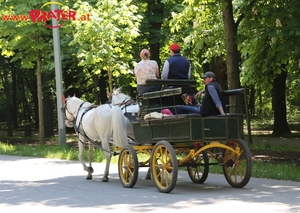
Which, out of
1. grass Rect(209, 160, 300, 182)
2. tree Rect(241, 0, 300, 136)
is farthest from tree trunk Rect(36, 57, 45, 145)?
grass Rect(209, 160, 300, 182)

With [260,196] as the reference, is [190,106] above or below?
above

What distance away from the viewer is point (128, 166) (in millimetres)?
13609

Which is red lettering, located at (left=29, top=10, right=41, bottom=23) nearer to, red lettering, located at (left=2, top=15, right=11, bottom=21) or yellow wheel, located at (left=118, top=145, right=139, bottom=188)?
red lettering, located at (left=2, top=15, right=11, bottom=21)

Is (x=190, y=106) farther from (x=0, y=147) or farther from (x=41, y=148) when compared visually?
(x=0, y=147)

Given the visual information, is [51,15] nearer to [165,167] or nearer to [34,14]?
[34,14]

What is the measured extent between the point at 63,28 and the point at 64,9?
1042 mm

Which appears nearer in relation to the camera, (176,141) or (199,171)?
(176,141)

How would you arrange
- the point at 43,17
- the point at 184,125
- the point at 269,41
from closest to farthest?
the point at 184,125 → the point at 269,41 → the point at 43,17

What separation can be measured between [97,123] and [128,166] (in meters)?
2.13

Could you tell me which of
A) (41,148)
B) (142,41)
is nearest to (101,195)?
(41,148)

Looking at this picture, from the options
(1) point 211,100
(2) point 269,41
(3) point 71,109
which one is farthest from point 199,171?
(2) point 269,41

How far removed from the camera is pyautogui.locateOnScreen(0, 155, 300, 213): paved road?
10625 mm

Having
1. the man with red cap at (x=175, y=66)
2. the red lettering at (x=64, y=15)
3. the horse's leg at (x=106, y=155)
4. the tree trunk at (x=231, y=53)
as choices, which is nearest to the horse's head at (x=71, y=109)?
the horse's leg at (x=106, y=155)

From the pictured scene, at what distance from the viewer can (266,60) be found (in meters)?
18.8
